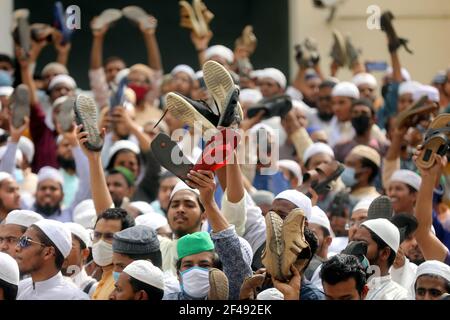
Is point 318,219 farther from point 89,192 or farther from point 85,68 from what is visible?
point 85,68

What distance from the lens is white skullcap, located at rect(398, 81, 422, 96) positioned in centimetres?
1204

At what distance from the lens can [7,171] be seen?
10977 mm

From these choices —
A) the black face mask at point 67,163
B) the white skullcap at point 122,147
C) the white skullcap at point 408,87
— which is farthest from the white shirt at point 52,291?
the white skullcap at point 408,87

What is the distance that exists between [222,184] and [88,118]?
879 millimetres

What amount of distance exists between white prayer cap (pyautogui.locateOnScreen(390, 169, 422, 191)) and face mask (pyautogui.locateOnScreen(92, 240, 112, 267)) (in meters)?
2.22

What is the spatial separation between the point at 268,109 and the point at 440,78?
2.38 metres

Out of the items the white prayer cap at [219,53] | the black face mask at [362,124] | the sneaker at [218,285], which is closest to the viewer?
the sneaker at [218,285]

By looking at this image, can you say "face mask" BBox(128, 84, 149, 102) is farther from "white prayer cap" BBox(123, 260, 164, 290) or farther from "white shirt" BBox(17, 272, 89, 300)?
"white prayer cap" BBox(123, 260, 164, 290)

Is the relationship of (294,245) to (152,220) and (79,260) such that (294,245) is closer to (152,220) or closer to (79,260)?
(79,260)

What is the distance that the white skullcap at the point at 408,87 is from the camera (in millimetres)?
12039

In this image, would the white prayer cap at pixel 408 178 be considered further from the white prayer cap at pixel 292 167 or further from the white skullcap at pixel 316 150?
the white prayer cap at pixel 292 167

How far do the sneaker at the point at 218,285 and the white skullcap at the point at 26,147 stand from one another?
456 centimetres

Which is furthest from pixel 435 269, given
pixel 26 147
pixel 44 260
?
pixel 26 147
